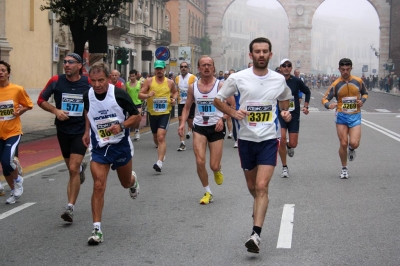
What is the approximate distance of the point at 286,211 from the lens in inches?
319

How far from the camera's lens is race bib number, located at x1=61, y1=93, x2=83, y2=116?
8.05 m

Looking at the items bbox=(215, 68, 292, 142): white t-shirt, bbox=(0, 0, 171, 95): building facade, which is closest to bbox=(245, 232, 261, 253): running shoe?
bbox=(215, 68, 292, 142): white t-shirt

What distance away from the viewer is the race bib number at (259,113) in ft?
21.5

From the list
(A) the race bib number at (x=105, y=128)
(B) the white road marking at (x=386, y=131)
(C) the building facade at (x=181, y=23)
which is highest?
(C) the building facade at (x=181, y=23)

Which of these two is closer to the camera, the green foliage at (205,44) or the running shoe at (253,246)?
the running shoe at (253,246)

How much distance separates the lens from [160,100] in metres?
13.0

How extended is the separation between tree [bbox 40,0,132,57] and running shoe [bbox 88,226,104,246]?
14.5 metres

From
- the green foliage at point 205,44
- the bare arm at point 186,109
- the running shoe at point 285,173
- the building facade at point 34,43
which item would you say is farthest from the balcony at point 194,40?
the bare arm at point 186,109

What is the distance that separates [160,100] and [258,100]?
654 cm

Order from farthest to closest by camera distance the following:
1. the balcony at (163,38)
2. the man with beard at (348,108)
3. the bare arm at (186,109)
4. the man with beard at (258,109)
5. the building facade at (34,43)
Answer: the balcony at (163,38) → the building facade at (34,43) → the man with beard at (348,108) → the bare arm at (186,109) → the man with beard at (258,109)

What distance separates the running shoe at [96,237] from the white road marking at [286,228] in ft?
5.15

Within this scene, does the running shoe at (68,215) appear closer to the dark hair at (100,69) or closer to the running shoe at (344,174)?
the dark hair at (100,69)

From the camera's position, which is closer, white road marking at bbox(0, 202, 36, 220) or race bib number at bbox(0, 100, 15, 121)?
white road marking at bbox(0, 202, 36, 220)

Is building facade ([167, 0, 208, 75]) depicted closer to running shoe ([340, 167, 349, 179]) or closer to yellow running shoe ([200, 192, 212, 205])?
running shoe ([340, 167, 349, 179])
